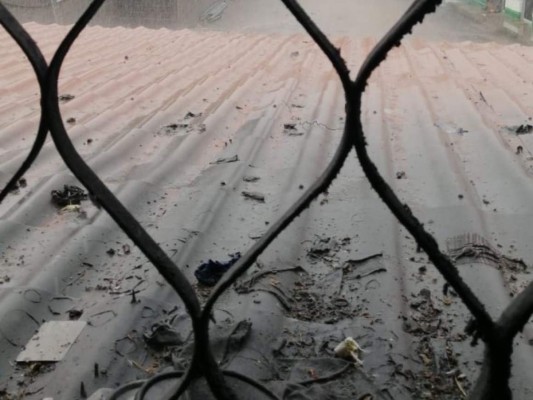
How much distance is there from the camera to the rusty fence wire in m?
0.64

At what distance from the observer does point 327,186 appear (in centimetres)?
70

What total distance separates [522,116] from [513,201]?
1.02 meters

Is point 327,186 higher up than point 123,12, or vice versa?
point 327,186

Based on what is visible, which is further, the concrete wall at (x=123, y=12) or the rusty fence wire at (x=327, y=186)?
the concrete wall at (x=123, y=12)

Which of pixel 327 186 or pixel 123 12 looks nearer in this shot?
pixel 327 186

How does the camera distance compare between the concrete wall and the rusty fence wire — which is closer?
the rusty fence wire

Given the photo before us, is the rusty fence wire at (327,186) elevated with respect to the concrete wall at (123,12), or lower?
elevated

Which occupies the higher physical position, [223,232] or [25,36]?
[25,36]

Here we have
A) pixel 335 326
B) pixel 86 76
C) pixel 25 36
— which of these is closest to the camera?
pixel 25 36

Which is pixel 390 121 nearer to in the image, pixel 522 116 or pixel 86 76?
pixel 522 116

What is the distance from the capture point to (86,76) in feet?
11.7

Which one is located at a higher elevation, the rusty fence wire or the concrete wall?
the rusty fence wire

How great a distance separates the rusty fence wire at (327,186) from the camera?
645 millimetres

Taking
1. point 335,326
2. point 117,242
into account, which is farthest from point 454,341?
point 117,242
